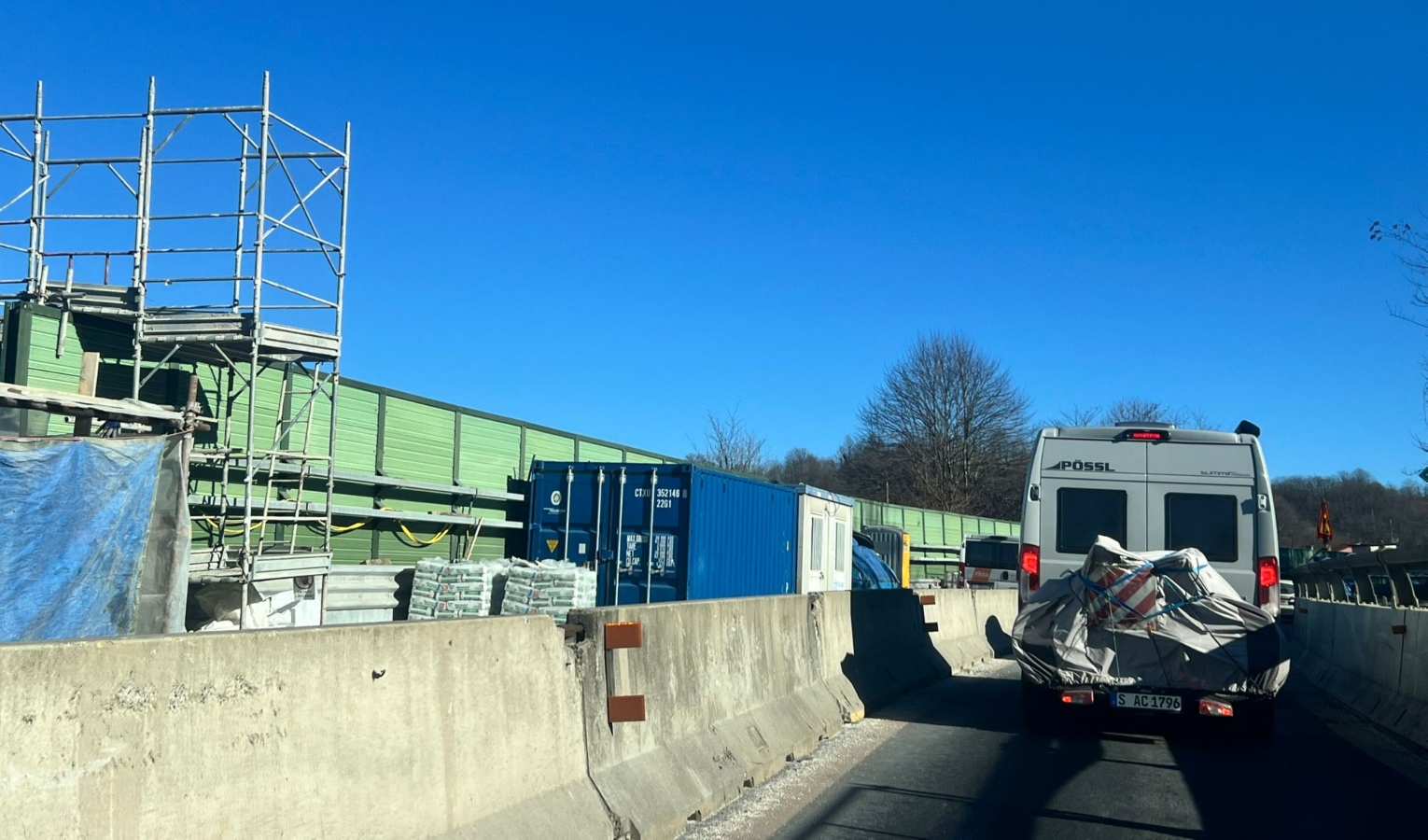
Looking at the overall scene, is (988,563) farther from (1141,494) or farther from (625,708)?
(625,708)

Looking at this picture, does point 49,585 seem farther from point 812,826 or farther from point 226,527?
point 812,826

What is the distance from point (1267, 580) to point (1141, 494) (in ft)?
4.26

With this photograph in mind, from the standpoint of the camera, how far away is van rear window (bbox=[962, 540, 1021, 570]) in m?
35.6

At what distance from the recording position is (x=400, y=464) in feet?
59.9

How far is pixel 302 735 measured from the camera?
13.2 ft

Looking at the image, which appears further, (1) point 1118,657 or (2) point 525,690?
(1) point 1118,657

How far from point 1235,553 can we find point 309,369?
11770 mm

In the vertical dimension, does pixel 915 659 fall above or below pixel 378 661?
below

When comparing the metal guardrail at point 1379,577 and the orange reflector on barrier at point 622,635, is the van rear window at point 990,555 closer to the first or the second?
the metal guardrail at point 1379,577

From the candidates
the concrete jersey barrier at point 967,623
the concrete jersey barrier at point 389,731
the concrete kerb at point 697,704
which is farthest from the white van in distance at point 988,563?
the concrete jersey barrier at point 389,731

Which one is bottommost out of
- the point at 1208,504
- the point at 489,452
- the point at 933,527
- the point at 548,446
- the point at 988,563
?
the point at 988,563

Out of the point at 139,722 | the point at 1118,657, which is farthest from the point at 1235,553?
the point at 139,722

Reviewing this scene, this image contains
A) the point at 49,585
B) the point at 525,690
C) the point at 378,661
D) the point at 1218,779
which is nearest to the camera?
the point at 378,661

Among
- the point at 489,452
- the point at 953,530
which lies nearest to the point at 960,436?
the point at 953,530
